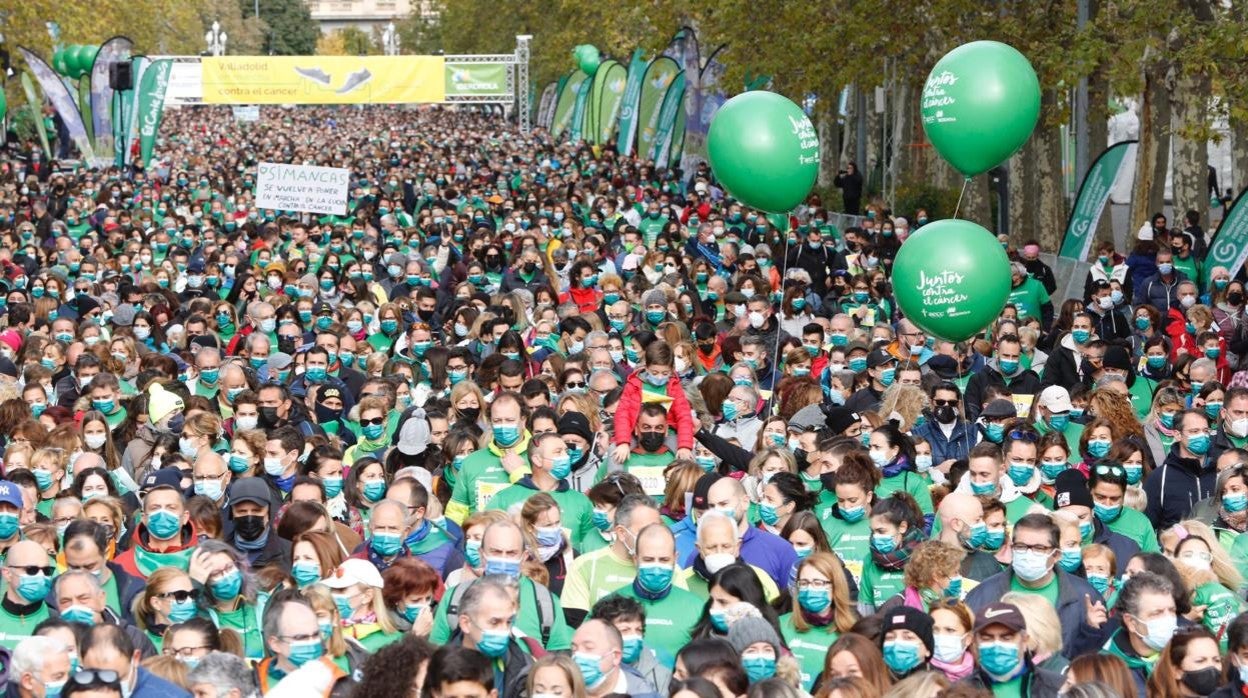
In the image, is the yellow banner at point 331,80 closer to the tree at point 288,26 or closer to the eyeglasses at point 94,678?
the eyeglasses at point 94,678

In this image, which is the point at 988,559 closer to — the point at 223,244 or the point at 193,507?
the point at 193,507

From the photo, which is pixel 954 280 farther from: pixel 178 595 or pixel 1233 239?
pixel 1233 239

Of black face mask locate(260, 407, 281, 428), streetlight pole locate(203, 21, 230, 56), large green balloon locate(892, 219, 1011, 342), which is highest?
large green balloon locate(892, 219, 1011, 342)

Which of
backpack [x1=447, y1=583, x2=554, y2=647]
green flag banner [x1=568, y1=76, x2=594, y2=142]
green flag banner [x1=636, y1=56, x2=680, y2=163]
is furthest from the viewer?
green flag banner [x1=568, y1=76, x2=594, y2=142]

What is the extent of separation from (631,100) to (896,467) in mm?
29704

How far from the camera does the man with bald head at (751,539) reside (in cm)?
966

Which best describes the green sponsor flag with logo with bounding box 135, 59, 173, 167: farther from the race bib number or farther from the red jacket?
the race bib number

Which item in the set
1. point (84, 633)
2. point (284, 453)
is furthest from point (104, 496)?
point (84, 633)

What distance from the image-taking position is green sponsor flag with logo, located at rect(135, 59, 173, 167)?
4128 cm

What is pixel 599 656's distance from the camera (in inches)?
301

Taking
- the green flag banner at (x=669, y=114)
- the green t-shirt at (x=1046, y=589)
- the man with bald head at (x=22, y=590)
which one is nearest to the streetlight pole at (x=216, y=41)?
the green flag banner at (x=669, y=114)

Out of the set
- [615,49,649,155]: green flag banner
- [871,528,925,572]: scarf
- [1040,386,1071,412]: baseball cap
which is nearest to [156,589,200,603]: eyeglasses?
[871,528,925,572]: scarf

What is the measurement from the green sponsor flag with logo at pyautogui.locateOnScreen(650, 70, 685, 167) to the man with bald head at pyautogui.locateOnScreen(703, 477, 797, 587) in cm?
2751

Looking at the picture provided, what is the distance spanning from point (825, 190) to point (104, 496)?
3138cm
